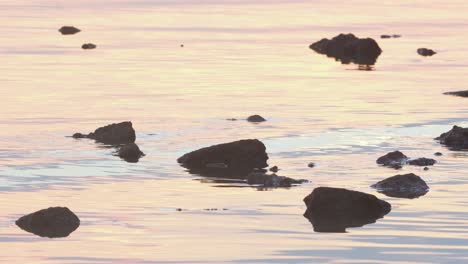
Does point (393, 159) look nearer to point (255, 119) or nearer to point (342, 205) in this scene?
point (342, 205)

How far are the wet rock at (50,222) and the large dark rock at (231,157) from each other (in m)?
9.37

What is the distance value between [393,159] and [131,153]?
6302 millimetres

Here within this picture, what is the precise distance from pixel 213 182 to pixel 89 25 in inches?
2103

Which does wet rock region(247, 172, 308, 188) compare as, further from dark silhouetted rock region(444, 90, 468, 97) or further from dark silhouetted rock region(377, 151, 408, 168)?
dark silhouetted rock region(444, 90, 468, 97)

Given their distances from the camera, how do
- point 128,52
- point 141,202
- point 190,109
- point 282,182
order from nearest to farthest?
point 141,202 → point 282,182 → point 190,109 → point 128,52

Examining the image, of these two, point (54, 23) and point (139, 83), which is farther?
point (54, 23)

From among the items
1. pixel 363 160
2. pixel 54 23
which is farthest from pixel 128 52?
pixel 363 160

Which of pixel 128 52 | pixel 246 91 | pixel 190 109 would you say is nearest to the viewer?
pixel 190 109

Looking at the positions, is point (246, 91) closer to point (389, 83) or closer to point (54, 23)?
point (389, 83)

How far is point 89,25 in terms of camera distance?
306ft

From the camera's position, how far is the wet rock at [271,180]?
131ft

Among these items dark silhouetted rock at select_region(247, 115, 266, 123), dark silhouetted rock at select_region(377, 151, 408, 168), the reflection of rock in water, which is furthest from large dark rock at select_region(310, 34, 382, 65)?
the reflection of rock in water

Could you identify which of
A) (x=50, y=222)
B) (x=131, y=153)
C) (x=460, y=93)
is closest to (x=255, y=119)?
(x=131, y=153)

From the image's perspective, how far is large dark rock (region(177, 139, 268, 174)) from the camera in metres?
43.2
